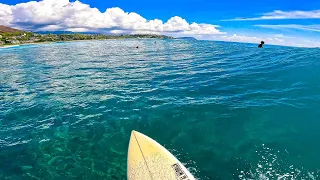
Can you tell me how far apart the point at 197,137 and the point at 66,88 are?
65.7ft

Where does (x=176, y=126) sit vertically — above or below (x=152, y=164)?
above

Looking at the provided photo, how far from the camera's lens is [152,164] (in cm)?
1150

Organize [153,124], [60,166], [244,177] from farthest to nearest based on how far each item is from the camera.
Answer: [153,124], [60,166], [244,177]

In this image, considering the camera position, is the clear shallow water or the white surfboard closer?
the white surfboard

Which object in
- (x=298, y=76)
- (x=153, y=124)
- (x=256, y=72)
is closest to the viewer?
(x=153, y=124)

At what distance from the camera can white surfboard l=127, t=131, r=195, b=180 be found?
1089 centimetres

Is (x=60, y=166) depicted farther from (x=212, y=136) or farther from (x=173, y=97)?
(x=173, y=97)

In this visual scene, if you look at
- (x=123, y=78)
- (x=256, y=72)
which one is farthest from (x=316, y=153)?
(x=123, y=78)

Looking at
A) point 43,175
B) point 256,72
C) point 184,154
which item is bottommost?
point 43,175

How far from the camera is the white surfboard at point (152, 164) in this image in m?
10.9

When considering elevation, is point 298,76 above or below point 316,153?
above

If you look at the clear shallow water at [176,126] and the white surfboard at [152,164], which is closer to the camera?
the white surfboard at [152,164]

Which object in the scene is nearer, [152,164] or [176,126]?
[152,164]

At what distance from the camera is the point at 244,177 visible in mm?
11812
